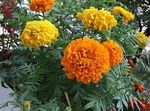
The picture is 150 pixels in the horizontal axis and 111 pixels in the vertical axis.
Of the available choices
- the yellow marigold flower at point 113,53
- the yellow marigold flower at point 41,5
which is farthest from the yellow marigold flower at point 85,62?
the yellow marigold flower at point 41,5

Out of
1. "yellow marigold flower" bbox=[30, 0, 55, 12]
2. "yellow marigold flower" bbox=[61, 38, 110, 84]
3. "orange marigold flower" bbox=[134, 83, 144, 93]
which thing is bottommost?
"orange marigold flower" bbox=[134, 83, 144, 93]

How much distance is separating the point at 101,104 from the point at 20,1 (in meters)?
0.88

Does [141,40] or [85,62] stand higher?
[141,40]

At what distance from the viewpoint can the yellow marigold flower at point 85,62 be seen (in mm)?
1303

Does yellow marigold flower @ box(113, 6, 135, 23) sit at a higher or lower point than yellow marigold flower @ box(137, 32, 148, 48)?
higher

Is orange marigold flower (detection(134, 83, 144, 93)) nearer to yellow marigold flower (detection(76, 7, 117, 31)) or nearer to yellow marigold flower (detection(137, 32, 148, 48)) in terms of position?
yellow marigold flower (detection(137, 32, 148, 48))

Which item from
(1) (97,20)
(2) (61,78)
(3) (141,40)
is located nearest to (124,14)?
(3) (141,40)

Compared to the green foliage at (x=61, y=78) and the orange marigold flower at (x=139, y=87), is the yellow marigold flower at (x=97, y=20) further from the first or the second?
the orange marigold flower at (x=139, y=87)

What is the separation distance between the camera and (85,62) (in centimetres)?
130

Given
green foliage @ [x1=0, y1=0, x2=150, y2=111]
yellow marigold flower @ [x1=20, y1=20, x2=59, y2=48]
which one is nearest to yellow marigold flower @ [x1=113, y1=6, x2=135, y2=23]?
green foliage @ [x1=0, y1=0, x2=150, y2=111]

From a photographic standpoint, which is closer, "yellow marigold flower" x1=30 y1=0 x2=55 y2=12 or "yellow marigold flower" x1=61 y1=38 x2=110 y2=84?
"yellow marigold flower" x1=61 y1=38 x2=110 y2=84

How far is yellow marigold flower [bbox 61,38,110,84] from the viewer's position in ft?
4.27

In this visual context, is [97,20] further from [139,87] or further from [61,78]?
[139,87]

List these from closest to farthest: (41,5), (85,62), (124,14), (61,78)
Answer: (85,62), (61,78), (41,5), (124,14)
